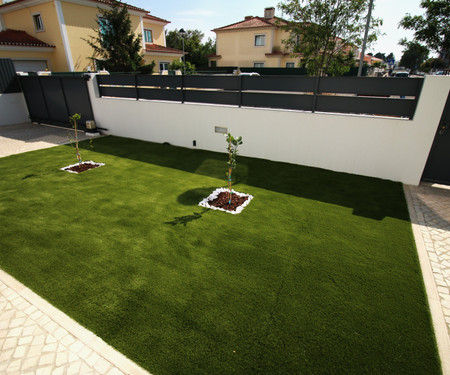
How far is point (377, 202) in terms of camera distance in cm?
671

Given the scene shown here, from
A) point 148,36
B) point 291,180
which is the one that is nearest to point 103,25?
point 148,36

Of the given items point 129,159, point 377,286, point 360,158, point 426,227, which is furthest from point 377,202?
point 129,159

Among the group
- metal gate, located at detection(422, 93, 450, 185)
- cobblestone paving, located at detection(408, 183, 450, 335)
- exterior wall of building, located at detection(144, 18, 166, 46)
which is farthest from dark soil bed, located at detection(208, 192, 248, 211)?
exterior wall of building, located at detection(144, 18, 166, 46)

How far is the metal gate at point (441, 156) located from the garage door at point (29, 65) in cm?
2847

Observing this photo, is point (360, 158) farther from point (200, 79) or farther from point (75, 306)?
point (75, 306)

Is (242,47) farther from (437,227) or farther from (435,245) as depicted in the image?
(435,245)

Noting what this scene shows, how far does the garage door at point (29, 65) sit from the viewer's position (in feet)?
71.4

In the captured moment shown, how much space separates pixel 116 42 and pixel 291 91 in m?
20.9

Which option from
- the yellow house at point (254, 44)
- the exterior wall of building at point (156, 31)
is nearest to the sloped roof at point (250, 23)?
the yellow house at point (254, 44)

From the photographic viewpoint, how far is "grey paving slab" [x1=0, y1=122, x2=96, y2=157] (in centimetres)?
1142

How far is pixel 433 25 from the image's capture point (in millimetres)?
15430

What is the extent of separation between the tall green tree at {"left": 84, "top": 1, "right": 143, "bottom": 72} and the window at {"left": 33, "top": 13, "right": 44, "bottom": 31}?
3.99m

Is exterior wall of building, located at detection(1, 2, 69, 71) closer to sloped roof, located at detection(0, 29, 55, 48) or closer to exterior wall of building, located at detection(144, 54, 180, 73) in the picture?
sloped roof, located at detection(0, 29, 55, 48)

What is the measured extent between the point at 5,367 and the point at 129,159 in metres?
7.64
